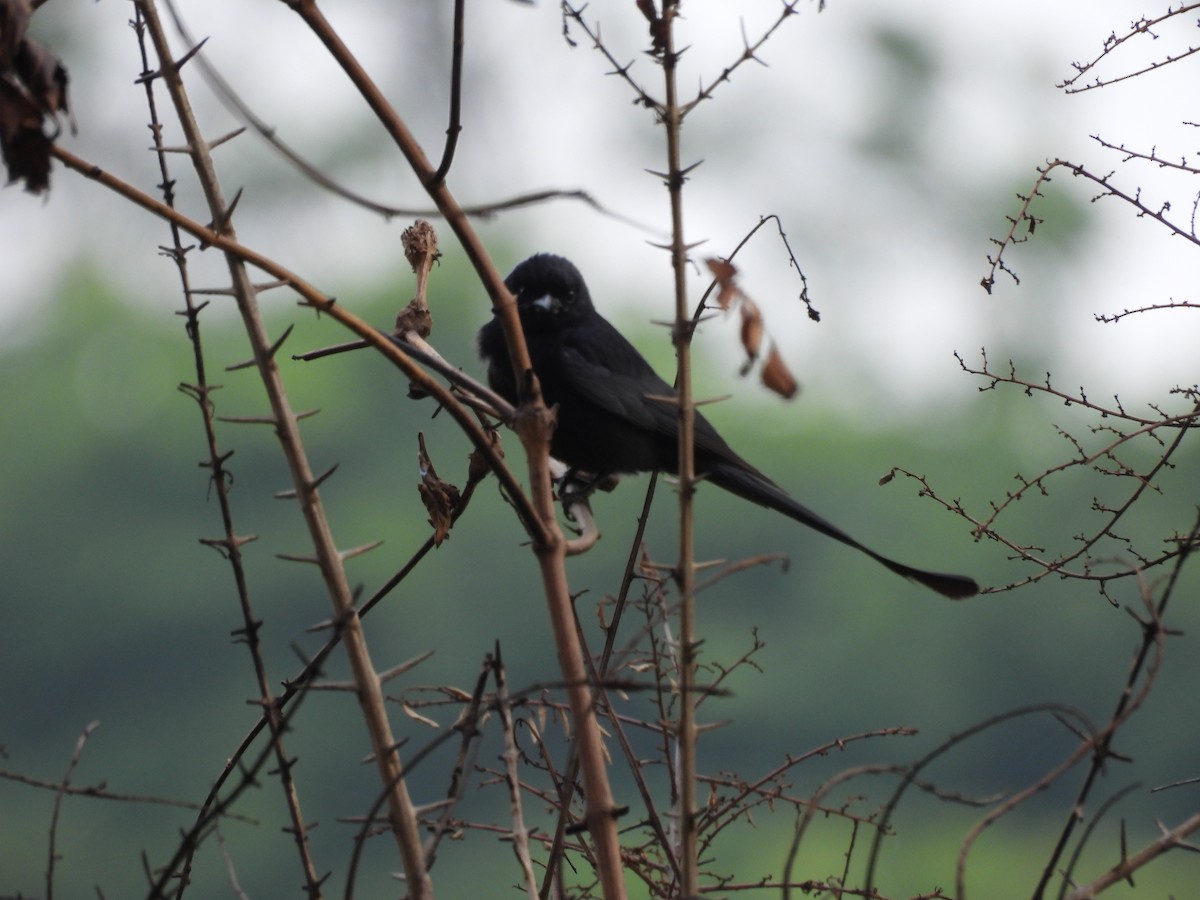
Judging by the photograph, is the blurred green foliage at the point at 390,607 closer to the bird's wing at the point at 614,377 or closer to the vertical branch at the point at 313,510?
the bird's wing at the point at 614,377

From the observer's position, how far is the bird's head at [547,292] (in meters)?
4.62

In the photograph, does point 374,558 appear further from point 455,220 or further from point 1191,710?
point 455,220

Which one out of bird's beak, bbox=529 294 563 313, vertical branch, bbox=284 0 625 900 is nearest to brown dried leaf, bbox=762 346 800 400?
vertical branch, bbox=284 0 625 900

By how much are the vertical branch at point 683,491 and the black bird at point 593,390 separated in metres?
2.33

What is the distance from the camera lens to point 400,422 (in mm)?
32156

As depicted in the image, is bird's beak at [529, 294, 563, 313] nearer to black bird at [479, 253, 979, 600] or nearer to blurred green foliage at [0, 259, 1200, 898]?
black bird at [479, 253, 979, 600]

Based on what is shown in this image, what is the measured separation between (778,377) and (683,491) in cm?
17

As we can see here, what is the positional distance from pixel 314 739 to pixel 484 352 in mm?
26554

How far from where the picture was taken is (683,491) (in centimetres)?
155

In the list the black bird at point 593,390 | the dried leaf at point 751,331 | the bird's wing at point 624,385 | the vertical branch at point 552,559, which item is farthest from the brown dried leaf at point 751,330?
the bird's wing at point 624,385

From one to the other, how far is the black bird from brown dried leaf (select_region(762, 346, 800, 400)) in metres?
Result: 2.38

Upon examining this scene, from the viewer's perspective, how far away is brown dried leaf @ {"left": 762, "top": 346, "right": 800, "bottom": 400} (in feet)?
4.86

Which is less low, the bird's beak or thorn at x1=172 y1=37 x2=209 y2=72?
the bird's beak

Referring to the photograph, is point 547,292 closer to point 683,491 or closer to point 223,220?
point 223,220
